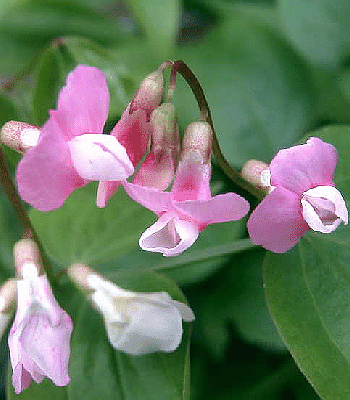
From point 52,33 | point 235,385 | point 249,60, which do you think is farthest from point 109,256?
point 52,33

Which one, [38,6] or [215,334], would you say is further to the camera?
[38,6]

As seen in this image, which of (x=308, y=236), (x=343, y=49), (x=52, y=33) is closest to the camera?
(x=308, y=236)

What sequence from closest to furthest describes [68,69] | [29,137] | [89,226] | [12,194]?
1. [29,137]
2. [12,194]
3. [89,226]
4. [68,69]

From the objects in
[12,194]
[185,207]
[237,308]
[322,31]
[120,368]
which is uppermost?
[185,207]

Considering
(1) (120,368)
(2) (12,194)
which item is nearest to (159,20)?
(2) (12,194)

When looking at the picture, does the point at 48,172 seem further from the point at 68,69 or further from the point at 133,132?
the point at 68,69

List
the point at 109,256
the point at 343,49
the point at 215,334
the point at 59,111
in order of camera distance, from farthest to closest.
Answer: the point at 343,49 < the point at 215,334 < the point at 109,256 < the point at 59,111

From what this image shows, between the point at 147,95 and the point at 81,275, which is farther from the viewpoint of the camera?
the point at 81,275

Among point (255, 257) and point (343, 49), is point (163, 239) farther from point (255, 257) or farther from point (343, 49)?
point (343, 49)
